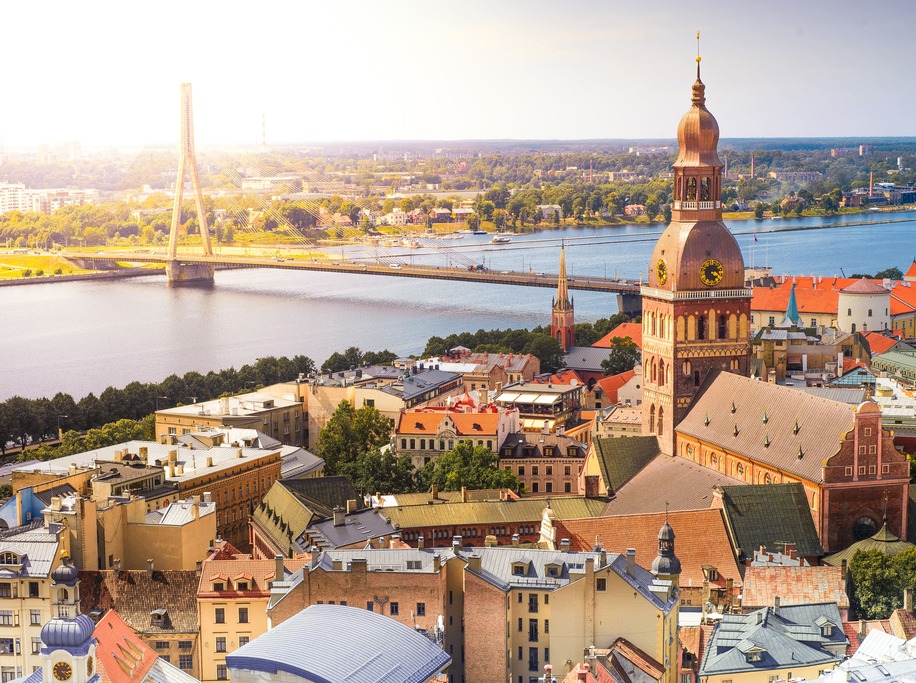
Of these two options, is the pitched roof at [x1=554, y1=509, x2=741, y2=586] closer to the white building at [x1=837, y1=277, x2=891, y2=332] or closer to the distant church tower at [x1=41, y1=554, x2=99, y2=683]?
the distant church tower at [x1=41, y1=554, x2=99, y2=683]

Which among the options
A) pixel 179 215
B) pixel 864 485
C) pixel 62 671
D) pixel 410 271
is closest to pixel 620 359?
pixel 864 485

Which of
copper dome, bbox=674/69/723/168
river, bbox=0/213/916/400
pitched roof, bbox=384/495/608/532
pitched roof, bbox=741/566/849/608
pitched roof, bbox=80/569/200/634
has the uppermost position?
copper dome, bbox=674/69/723/168

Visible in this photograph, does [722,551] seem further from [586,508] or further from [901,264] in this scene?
[901,264]

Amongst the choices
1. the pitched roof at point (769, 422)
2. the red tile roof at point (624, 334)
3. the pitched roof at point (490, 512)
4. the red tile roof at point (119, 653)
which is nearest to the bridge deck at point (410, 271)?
the red tile roof at point (624, 334)

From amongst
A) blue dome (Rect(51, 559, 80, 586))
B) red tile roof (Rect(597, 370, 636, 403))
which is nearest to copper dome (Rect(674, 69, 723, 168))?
blue dome (Rect(51, 559, 80, 586))

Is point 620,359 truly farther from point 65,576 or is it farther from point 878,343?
point 65,576

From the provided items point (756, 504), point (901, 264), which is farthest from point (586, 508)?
point (901, 264)
